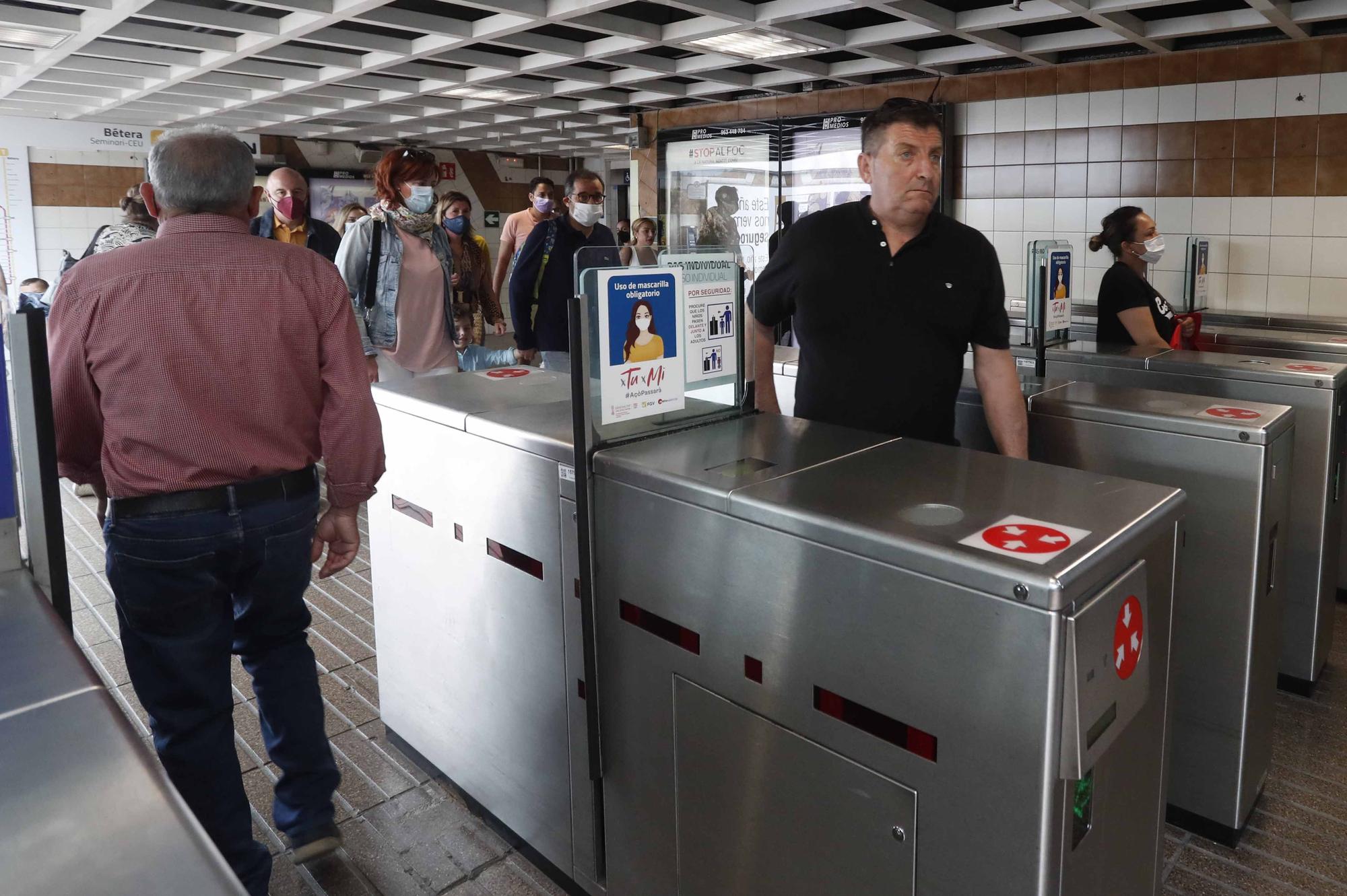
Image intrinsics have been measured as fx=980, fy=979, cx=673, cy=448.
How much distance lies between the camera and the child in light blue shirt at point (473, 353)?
14.1 ft

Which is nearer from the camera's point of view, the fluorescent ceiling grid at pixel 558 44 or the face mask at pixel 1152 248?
the face mask at pixel 1152 248

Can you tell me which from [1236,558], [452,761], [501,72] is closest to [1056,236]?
[501,72]

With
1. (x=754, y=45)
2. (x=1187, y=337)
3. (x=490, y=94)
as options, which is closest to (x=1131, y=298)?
(x=1187, y=337)

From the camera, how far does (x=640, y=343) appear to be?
72.1 inches

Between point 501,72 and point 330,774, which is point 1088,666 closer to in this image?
point 330,774

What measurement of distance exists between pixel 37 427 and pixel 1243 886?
2504mm

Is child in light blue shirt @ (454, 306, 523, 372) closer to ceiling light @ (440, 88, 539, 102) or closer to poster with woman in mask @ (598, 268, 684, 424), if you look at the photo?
poster with woman in mask @ (598, 268, 684, 424)

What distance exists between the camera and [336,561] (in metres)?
2.13

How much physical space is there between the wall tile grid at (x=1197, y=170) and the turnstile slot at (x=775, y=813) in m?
5.74

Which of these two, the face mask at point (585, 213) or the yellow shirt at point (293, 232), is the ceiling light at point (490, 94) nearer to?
the yellow shirt at point (293, 232)

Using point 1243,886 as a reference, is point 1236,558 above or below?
above

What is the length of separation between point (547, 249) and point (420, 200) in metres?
0.71

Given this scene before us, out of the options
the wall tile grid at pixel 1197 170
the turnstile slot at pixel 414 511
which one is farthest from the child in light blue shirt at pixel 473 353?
the wall tile grid at pixel 1197 170

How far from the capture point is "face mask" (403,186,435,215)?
3641 mm
